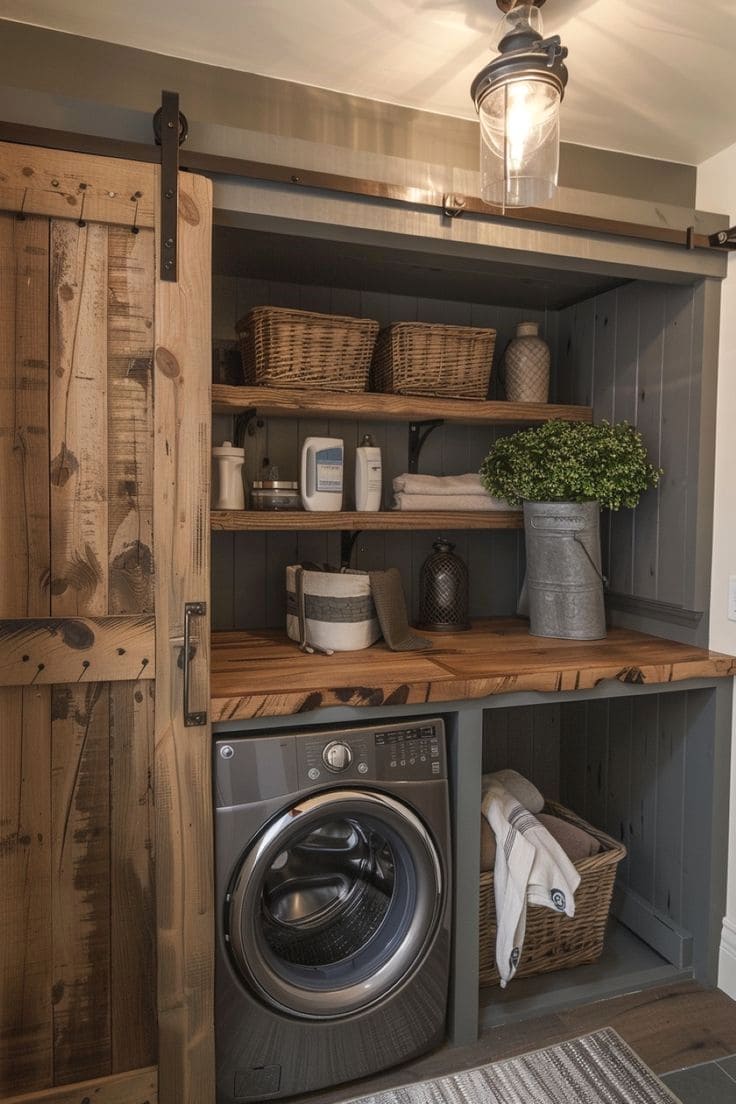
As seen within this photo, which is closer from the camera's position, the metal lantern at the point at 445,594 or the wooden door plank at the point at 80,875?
the wooden door plank at the point at 80,875

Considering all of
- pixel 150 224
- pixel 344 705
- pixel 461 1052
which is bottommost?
pixel 461 1052

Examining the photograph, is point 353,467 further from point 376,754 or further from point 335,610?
point 376,754

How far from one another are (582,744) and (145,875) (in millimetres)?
1704

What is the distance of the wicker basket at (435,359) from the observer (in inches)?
87.7

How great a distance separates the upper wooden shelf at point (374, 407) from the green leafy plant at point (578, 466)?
0.39 ft

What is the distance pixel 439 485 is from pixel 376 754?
0.96 m

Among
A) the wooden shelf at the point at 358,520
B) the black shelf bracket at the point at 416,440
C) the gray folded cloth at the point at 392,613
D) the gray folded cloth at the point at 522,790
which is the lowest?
the gray folded cloth at the point at 522,790

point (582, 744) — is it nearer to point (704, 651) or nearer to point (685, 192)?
point (704, 651)

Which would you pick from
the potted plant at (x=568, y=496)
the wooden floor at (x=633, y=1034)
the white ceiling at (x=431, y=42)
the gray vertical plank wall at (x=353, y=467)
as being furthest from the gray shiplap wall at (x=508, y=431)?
the wooden floor at (x=633, y=1034)

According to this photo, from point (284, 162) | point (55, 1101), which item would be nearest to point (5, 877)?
point (55, 1101)

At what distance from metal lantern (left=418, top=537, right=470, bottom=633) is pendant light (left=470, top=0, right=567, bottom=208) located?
4.07 feet

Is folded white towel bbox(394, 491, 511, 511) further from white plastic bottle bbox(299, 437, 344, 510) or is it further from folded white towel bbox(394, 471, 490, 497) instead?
white plastic bottle bbox(299, 437, 344, 510)

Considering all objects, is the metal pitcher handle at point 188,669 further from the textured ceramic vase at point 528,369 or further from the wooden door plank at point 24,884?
the textured ceramic vase at point 528,369

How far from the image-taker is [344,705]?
5.68 feet
